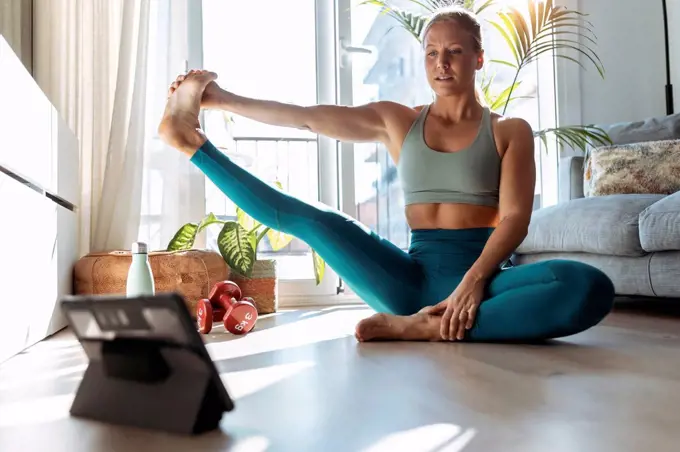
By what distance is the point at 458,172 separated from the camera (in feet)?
6.16

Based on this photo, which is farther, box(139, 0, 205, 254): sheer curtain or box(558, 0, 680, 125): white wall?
box(558, 0, 680, 125): white wall

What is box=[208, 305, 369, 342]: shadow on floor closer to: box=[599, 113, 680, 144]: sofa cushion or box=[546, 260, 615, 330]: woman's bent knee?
box=[546, 260, 615, 330]: woman's bent knee

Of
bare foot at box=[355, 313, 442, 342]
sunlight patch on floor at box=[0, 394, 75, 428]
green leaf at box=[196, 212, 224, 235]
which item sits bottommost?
sunlight patch on floor at box=[0, 394, 75, 428]

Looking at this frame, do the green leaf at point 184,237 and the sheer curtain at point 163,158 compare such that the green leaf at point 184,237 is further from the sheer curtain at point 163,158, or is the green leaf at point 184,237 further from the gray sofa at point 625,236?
the gray sofa at point 625,236

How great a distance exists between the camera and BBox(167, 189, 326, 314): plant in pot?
9.19 ft

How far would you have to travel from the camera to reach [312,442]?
0.87m

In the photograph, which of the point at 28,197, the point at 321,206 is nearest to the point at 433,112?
the point at 321,206

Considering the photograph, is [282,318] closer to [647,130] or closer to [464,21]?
[464,21]

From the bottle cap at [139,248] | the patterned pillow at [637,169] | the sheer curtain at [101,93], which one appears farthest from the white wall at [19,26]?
the patterned pillow at [637,169]

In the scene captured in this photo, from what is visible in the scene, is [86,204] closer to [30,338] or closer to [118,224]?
[118,224]

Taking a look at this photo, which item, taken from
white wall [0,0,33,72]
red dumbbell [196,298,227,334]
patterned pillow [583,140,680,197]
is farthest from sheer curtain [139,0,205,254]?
patterned pillow [583,140,680,197]

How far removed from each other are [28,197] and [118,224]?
3.39ft

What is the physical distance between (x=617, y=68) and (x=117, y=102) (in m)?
2.61

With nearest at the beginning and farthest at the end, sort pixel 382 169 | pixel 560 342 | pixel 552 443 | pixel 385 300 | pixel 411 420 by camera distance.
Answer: pixel 552 443 → pixel 411 420 → pixel 560 342 → pixel 385 300 → pixel 382 169
